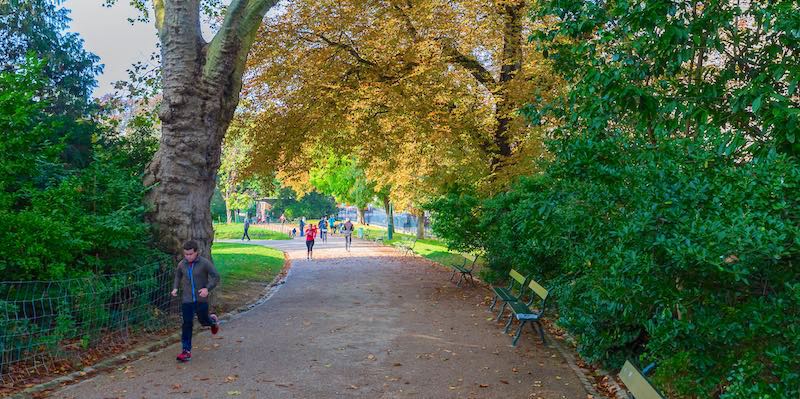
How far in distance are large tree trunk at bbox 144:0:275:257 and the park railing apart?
1603 millimetres

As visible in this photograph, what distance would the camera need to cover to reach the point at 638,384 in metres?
4.29

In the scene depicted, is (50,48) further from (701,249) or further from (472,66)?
(701,249)

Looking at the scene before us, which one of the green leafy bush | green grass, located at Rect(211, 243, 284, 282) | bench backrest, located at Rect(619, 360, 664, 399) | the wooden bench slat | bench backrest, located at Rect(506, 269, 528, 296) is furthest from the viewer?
green grass, located at Rect(211, 243, 284, 282)

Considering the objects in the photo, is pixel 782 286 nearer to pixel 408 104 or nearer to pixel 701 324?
pixel 701 324

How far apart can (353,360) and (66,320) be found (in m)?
3.37

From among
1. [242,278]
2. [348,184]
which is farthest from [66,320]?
[348,184]

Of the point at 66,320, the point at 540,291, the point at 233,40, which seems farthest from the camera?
the point at 233,40

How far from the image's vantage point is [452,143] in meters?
18.5

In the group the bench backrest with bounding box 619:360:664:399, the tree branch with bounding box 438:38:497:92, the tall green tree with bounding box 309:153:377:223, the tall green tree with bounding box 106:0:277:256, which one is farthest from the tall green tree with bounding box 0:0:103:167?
the tall green tree with bounding box 309:153:377:223

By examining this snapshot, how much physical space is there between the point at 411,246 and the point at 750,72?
24136 mm

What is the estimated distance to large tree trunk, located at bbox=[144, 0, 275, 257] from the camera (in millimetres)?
10617

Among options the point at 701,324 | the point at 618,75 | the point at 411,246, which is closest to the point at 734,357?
the point at 701,324

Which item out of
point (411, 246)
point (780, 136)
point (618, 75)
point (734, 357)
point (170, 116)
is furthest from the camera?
point (411, 246)

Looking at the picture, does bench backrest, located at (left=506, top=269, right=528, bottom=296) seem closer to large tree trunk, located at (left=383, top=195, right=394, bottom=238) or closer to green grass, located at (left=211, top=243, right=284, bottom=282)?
green grass, located at (left=211, top=243, right=284, bottom=282)
